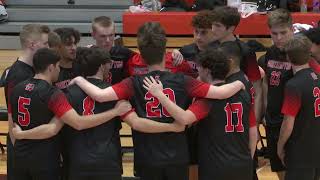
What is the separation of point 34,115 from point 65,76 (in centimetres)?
71

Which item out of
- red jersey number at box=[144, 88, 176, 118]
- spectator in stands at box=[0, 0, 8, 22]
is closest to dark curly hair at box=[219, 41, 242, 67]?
red jersey number at box=[144, 88, 176, 118]

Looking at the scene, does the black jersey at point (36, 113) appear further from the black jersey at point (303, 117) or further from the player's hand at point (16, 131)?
the black jersey at point (303, 117)

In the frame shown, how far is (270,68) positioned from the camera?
4828 millimetres

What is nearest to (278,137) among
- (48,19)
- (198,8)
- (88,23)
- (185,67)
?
(185,67)

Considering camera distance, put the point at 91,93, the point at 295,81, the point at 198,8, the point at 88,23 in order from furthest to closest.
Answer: the point at 88,23 < the point at 198,8 < the point at 295,81 < the point at 91,93

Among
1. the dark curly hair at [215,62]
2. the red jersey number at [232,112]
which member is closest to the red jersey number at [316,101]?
the red jersey number at [232,112]

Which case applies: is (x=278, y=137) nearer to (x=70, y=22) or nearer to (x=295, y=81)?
(x=295, y=81)

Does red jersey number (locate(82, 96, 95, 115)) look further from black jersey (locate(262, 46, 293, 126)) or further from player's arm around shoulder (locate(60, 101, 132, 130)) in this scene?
black jersey (locate(262, 46, 293, 126))

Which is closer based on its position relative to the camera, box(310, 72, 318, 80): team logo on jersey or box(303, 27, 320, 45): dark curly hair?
box(310, 72, 318, 80): team logo on jersey

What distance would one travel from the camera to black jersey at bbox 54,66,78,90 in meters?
4.64

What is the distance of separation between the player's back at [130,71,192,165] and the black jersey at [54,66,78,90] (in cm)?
81

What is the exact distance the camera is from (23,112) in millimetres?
4094

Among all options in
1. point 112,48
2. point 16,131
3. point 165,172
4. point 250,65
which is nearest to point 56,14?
point 112,48

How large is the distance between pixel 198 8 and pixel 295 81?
687cm
